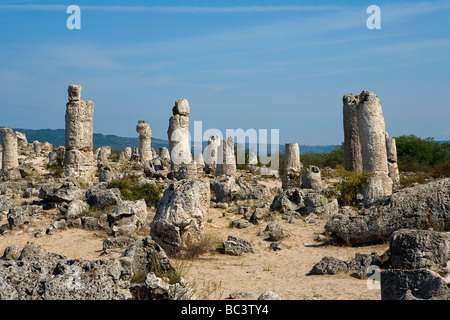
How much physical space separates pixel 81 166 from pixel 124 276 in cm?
1517

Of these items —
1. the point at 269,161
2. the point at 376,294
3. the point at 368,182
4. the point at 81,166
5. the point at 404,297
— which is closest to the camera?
the point at 404,297

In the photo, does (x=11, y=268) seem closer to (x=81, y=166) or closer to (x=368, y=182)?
(x=368, y=182)

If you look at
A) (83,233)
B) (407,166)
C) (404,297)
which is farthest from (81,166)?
(407,166)

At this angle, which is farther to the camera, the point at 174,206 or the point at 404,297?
the point at 174,206

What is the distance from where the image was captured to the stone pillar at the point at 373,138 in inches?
578

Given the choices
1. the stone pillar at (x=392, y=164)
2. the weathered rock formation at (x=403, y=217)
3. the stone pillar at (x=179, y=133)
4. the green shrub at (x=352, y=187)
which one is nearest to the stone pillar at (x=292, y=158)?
the stone pillar at (x=392, y=164)

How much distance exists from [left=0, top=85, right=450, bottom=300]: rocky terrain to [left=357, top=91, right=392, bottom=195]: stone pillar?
32 mm

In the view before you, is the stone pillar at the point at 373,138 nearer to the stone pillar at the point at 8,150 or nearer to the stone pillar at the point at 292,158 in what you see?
the stone pillar at the point at 292,158

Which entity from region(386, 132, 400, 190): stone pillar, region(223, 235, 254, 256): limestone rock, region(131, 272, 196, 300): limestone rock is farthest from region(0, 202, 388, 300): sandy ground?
region(386, 132, 400, 190): stone pillar

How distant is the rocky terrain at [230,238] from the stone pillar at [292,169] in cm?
6

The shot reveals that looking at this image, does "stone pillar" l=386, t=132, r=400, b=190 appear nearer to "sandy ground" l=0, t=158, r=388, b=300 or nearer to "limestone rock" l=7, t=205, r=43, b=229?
"sandy ground" l=0, t=158, r=388, b=300

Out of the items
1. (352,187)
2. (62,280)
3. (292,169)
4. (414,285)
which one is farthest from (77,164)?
(414,285)

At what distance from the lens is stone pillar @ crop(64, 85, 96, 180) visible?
62.5ft
